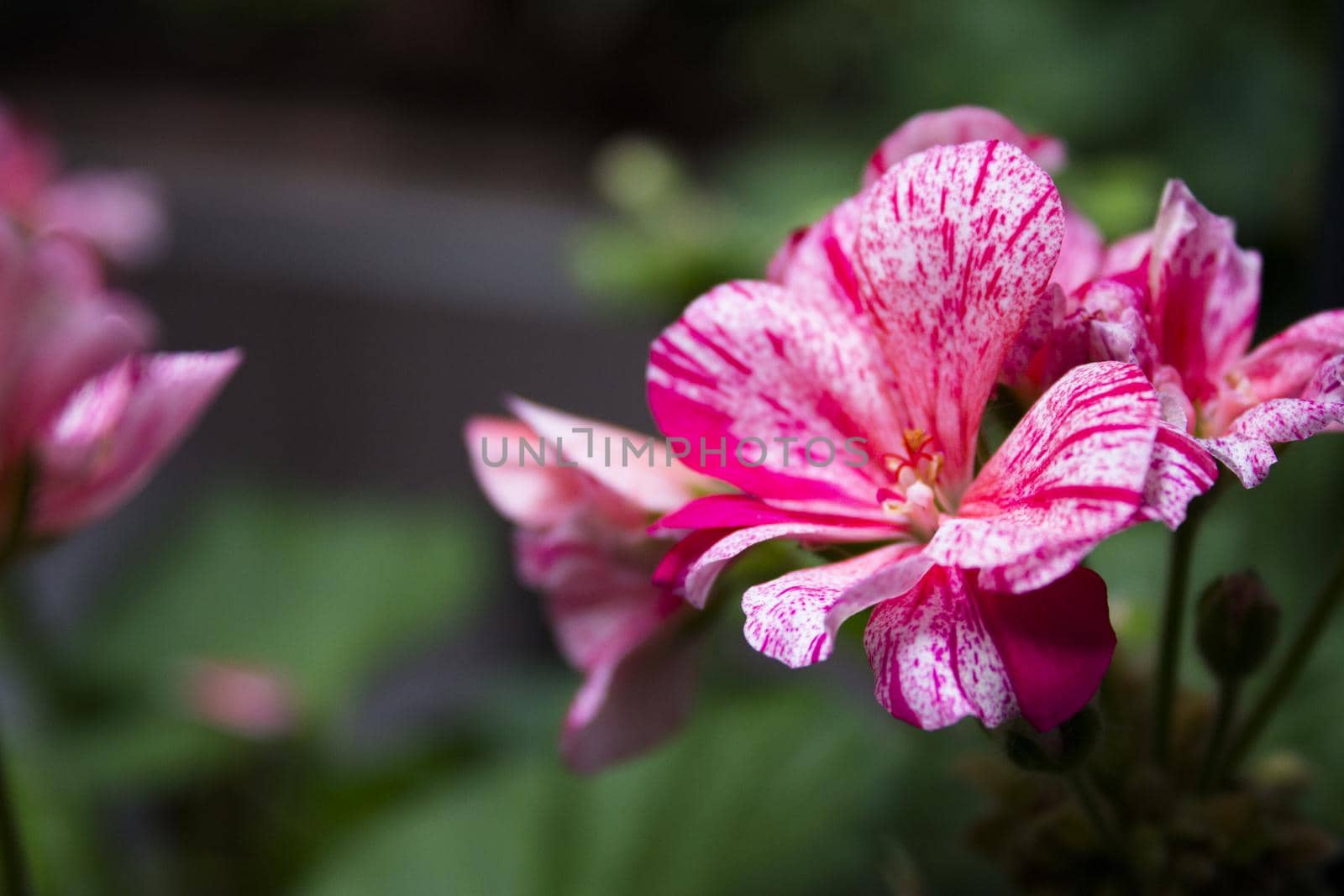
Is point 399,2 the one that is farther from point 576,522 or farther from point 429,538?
point 576,522

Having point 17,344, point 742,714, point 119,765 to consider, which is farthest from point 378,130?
point 17,344

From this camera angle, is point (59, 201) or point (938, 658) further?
point (59, 201)

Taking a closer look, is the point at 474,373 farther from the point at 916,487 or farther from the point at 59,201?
the point at 916,487

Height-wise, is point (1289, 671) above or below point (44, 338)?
below

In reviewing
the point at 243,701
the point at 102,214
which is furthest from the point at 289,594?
the point at 102,214

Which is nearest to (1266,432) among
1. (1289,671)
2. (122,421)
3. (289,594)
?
(1289,671)

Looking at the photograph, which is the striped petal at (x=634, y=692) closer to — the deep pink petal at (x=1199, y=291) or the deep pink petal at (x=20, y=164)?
the deep pink petal at (x=1199, y=291)

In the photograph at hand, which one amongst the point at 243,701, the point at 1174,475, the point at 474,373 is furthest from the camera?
the point at 474,373

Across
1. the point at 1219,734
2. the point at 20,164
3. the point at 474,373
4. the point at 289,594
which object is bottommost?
the point at 1219,734

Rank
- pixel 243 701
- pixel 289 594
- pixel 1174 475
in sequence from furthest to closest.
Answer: pixel 289 594, pixel 243 701, pixel 1174 475
